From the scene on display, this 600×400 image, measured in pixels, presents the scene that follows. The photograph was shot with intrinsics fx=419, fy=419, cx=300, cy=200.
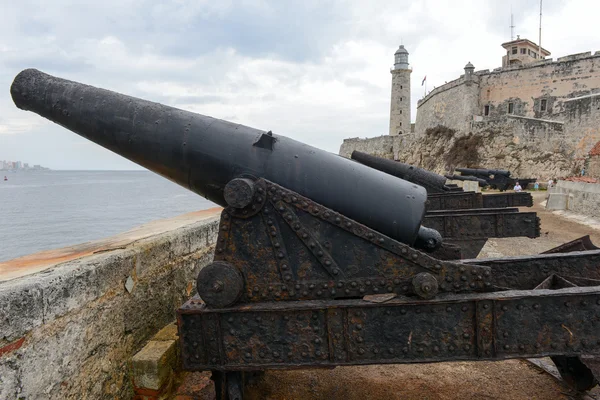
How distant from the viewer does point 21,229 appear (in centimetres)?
1912

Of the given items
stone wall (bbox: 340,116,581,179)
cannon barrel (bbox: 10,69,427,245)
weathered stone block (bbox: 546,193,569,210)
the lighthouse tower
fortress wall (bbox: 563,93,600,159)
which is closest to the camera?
cannon barrel (bbox: 10,69,427,245)

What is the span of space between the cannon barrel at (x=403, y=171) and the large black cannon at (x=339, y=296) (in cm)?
499

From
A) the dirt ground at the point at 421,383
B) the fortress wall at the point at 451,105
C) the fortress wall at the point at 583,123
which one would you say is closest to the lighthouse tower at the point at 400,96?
the fortress wall at the point at 451,105

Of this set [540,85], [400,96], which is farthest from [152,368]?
[400,96]

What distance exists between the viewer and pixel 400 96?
54.0 metres

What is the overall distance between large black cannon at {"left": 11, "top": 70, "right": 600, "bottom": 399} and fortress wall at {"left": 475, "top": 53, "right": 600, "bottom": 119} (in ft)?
103

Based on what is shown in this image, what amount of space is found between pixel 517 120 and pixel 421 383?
30.7 metres

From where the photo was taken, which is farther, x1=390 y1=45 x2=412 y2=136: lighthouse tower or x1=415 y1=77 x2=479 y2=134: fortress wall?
x1=390 y1=45 x2=412 y2=136: lighthouse tower

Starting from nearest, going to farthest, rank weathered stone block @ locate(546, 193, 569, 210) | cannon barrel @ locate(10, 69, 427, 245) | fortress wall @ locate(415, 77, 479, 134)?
1. cannon barrel @ locate(10, 69, 427, 245)
2. weathered stone block @ locate(546, 193, 569, 210)
3. fortress wall @ locate(415, 77, 479, 134)

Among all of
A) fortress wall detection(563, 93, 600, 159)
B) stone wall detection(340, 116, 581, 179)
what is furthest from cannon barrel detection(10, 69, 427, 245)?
stone wall detection(340, 116, 581, 179)

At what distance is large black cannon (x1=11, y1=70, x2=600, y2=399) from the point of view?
7.37 feet

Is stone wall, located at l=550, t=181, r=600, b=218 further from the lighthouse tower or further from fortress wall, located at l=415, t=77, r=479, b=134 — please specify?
the lighthouse tower

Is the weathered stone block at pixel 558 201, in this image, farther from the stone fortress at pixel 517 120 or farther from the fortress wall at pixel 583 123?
the fortress wall at pixel 583 123

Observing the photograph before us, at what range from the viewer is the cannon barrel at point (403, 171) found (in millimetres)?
7504
